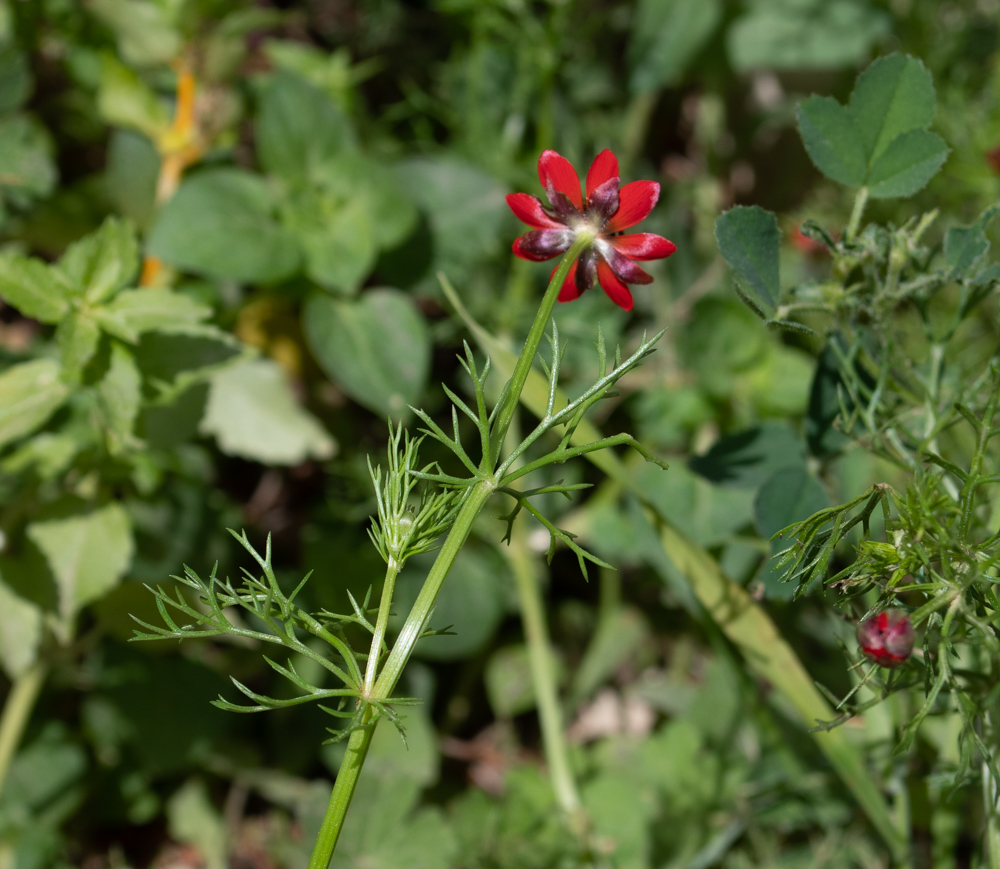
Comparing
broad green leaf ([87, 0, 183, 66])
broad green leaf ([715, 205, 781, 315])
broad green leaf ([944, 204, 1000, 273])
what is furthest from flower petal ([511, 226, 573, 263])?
broad green leaf ([87, 0, 183, 66])

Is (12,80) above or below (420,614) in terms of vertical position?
above

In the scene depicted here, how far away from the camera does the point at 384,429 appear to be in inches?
64.0

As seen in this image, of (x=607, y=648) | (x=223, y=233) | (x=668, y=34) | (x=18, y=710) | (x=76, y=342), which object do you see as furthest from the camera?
(x=668, y=34)

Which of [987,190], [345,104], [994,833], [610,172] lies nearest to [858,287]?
[610,172]

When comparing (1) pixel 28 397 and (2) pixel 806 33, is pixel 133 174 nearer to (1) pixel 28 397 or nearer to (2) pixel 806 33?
(1) pixel 28 397

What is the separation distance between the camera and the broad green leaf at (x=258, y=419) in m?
1.30

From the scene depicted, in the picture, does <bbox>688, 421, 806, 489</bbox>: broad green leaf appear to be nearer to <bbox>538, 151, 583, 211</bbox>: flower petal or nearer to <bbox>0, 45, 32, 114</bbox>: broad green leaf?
<bbox>538, 151, 583, 211</bbox>: flower petal

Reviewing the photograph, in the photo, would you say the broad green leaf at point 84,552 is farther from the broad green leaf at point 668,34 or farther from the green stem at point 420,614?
the broad green leaf at point 668,34

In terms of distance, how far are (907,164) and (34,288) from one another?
2.85 ft

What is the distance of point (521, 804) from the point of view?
1261 millimetres

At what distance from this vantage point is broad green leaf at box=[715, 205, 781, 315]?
28.5 inches

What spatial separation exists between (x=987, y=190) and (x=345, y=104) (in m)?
1.09

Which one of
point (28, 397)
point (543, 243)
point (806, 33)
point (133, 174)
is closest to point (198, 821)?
point (28, 397)

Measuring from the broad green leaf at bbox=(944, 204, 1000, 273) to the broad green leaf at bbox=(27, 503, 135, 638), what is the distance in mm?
922
